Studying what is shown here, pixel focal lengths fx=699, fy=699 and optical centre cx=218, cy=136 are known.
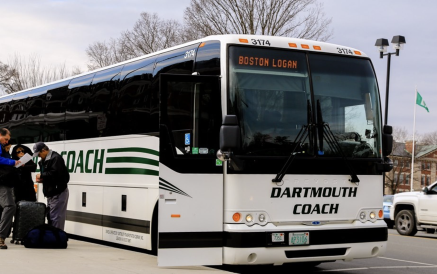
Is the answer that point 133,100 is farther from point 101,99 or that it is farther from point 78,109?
point 78,109

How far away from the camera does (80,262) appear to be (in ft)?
33.6

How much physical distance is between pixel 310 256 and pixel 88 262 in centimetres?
325

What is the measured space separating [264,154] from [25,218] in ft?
17.7

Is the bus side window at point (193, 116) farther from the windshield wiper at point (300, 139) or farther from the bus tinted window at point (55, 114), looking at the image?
the bus tinted window at point (55, 114)

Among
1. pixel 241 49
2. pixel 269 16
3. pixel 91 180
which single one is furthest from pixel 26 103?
pixel 269 16

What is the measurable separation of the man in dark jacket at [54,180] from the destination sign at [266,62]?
4.71 m

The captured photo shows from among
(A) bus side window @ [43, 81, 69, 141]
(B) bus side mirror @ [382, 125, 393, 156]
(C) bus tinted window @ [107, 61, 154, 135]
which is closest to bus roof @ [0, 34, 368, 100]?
(B) bus side mirror @ [382, 125, 393, 156]

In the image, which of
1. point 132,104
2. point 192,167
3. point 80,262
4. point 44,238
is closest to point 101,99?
point 132,104

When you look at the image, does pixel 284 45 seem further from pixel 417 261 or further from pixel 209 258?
pixel 417 261

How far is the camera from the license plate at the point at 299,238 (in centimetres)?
948

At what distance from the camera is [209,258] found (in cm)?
930

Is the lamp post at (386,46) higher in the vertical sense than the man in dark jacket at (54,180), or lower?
higher

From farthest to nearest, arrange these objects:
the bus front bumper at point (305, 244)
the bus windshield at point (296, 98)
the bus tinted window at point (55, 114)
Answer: the bus tinted window at point (55, 114) → the bus windshield at point (296, 98) → the bus front bumper at point (305, 244)

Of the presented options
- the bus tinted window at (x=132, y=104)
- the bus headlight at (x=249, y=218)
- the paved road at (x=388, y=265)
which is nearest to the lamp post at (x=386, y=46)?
the paved road at (x=388, y=265)
